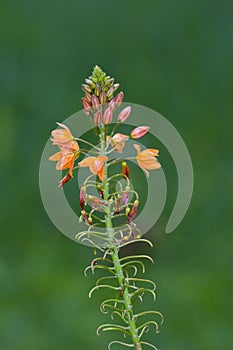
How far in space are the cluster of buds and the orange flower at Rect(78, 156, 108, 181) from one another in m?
0.02

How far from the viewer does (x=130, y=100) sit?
2.14 m

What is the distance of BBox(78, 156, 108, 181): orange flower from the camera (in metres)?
0.34

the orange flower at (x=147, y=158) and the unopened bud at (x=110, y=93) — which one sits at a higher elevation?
the unopened bud at (x=110, y=93)

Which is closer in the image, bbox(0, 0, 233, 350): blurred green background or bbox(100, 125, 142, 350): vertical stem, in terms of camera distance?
bbox(100, 125, 142, 350): vertical stem

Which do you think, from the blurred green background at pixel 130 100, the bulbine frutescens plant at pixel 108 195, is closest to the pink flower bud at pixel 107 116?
the bulbine frutescens plant at pixel 108 195

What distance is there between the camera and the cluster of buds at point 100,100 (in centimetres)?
37

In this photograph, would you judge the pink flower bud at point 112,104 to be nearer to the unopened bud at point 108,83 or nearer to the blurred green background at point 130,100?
the unopened bud at point 108,83

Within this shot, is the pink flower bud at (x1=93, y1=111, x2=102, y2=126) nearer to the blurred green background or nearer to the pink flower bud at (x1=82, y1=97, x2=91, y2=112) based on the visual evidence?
the pink flower bud at (x1=82, y1=97, x2=91, y2=112)

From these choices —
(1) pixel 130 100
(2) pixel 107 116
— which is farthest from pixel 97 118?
(1) pixel 130 100

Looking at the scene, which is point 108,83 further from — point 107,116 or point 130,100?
point 130,100

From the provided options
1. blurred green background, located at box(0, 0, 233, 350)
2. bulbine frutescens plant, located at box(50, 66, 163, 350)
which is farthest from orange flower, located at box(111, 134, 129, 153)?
blurred green background, located at box(0, 0, 233, 350)

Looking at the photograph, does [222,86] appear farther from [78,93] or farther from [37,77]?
[37,77]

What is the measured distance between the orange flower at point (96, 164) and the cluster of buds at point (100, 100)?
→ 23 mm

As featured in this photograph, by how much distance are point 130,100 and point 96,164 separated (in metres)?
1.81
